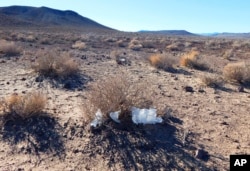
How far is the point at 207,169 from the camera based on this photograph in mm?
5199

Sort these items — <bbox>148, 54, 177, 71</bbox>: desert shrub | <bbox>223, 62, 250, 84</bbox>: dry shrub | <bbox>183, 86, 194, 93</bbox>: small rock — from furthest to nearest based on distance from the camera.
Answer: <bbox>148, 54, 177, 71</bbox>: desert shrub < <bbox>223, 62, 250, 84</bbox>: dry shrub < <bbox>183, 86, 194, 93</bbox>: small rock

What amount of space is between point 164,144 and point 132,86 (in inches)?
51.1

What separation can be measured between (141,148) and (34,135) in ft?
6.32

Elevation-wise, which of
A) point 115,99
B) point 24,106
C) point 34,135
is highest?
point 115,99

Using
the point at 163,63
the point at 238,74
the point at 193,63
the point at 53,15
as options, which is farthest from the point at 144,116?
the point at 53,15

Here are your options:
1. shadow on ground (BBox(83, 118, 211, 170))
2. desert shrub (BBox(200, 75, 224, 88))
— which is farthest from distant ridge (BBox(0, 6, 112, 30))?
shadow on ground (BBox(83, 118, 211, 170))

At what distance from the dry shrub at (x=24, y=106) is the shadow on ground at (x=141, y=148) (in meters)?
1.38

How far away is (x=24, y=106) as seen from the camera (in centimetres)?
651

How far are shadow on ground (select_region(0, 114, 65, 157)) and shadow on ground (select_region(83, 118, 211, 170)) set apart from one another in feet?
1.98

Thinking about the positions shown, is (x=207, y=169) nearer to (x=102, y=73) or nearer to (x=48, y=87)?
(x=48, y=87)

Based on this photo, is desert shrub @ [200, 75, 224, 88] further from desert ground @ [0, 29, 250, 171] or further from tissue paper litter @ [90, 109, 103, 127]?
tissue paper litter @ [90, 109, 103, 127]

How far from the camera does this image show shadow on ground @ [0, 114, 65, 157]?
18.6 feet

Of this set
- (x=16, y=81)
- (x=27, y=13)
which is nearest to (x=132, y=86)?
(x=16, y=81)

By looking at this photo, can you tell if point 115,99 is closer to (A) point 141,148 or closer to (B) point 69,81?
(A) point 141,148
